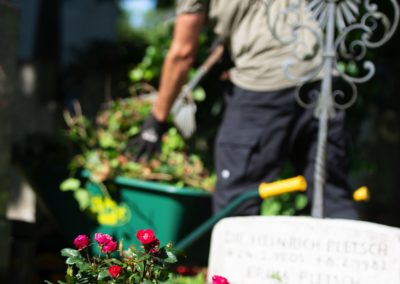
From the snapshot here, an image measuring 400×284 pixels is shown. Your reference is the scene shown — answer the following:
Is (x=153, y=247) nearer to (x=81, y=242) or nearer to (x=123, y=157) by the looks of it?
(x=81, y=242)

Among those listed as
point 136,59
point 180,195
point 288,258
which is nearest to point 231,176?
point 180,195

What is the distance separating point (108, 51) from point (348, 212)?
15.8ft

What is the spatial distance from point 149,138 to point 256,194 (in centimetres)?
69

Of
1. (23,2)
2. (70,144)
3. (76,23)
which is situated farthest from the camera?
(76,23)

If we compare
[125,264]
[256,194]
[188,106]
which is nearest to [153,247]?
[125,264]

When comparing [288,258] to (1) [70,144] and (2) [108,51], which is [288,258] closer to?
(1) [70,144]

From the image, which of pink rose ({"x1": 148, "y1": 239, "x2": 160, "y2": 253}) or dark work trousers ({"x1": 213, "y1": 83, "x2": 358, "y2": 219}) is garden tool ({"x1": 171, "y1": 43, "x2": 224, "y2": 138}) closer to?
dark work trousers ({"x1": 213, "y1": 83, "x2": 358, "y2": 219})

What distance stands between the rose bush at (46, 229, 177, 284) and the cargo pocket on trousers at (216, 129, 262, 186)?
104cm

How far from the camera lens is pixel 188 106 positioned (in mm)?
3355

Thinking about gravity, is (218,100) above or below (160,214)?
above

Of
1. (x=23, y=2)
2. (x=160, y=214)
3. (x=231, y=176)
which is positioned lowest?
(x=160, y=214)

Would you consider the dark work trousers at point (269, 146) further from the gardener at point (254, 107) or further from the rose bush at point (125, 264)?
the rose bush at point (125, 264)

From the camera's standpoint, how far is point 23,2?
782cm

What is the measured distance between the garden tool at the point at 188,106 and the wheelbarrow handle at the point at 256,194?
22.8 inches
